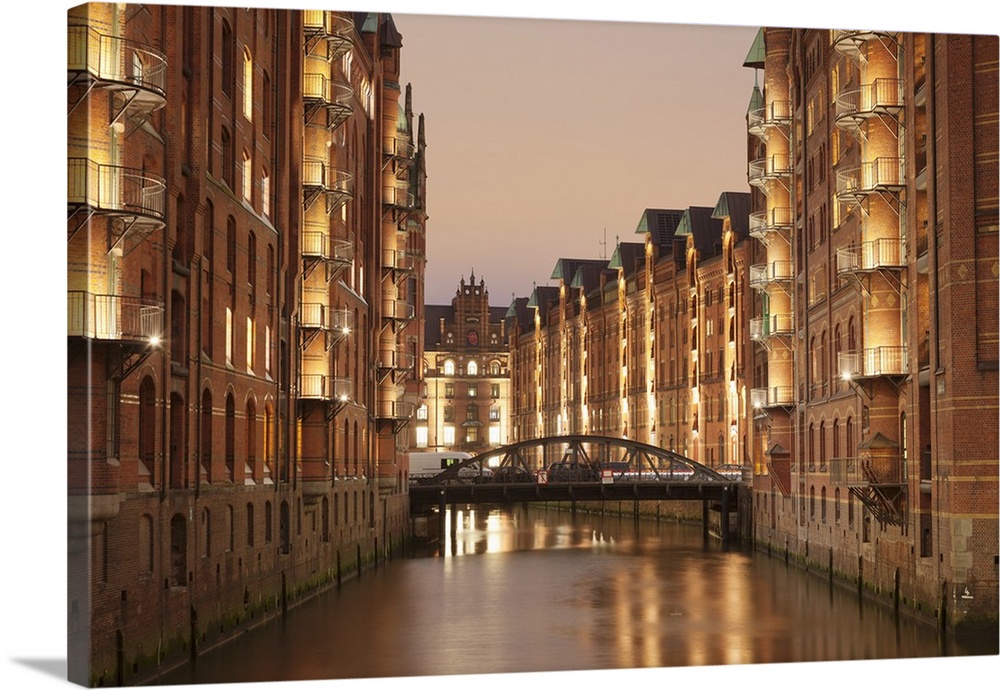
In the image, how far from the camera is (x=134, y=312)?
22500mm

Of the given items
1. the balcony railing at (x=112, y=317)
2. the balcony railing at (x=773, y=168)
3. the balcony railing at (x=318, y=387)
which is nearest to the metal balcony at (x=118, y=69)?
the balcony railing at (x=112, y=317)

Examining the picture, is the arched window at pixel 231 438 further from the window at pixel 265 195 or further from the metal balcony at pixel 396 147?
the metal balcony at pixel 396 147

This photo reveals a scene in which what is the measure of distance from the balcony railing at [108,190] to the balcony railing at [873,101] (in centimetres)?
1962

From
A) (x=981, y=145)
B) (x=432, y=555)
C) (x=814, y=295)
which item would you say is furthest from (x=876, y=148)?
(x=432, y=555)

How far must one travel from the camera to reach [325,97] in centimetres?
4075

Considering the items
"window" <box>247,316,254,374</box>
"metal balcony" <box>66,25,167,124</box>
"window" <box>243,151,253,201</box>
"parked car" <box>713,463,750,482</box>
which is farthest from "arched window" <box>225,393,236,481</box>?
"parked car" <box>713,463,750,482</box>

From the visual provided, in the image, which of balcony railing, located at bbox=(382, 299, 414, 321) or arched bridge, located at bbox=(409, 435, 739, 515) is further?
arched bridge, located at bbox=(409, 435, 739, 515)

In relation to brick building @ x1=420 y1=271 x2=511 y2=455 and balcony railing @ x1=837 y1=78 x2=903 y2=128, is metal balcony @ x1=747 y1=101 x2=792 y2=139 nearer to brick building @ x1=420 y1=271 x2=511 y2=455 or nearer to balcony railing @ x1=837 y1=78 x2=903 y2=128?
balcony railing @ x1=837 y1=78 x2=903 y2=128

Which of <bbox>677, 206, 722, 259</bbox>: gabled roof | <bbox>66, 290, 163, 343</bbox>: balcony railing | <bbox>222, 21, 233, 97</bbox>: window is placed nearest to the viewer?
<bbox>66, 290, 163, 343</bbox>: balcony railing

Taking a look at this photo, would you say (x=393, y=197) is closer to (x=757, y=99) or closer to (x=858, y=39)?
(x=757, y=99)

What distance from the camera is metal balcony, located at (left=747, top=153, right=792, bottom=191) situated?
51000 millimetres

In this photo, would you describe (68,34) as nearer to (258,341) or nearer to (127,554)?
(127,554)

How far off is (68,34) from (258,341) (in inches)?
568

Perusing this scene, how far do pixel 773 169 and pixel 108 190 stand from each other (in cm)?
3405
